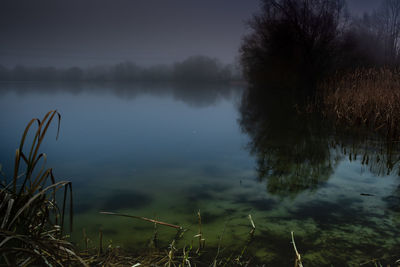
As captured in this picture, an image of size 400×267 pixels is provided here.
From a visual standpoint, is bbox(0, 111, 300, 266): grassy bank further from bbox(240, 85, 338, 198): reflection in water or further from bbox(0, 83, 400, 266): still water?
bbox(240, 85, 338, 198): reflection in water

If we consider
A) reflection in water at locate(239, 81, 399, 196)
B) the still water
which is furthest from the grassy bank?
reflection in water at locate(239, 81, 399, 196)

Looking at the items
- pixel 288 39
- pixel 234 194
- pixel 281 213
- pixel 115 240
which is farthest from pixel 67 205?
pixel 288 39

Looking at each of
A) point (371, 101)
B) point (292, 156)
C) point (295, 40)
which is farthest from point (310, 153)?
point (295, 40)

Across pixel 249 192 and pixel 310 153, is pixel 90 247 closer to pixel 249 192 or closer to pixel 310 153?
pixel 249 192

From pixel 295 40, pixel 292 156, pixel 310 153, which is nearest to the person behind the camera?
pixel 292 156

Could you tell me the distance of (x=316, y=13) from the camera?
64.7ft

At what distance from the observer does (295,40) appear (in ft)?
63.6

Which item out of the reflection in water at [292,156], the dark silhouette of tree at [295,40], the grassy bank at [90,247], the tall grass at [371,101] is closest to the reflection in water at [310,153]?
the reflection in water at [292,156]

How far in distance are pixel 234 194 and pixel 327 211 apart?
95 centimetres

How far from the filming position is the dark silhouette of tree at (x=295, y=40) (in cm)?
1934

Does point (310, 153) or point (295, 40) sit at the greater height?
point (295, 40)

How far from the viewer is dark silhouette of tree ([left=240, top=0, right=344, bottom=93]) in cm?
1934

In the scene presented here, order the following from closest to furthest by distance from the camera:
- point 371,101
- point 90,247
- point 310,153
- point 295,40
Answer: point 90,247 → point 310,153 → point 371,101 → point 295,40

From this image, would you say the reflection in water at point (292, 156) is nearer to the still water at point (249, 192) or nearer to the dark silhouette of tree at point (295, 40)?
the still water at point (249, 192)
